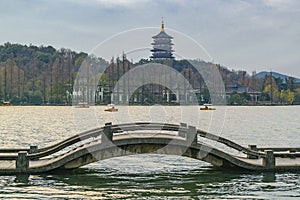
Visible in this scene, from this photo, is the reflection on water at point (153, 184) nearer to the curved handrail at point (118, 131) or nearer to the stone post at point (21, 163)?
the stone post at point (21, 163)

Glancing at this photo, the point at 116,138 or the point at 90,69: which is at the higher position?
the point at 90,69

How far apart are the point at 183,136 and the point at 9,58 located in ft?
444

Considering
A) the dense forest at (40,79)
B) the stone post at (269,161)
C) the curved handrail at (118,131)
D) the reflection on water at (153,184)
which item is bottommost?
the reflection on water at (153,184)

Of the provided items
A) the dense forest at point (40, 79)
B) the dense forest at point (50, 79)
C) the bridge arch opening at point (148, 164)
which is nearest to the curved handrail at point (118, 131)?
the bridge arch opening at point (148, 164)

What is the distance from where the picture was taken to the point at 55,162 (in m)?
16.3

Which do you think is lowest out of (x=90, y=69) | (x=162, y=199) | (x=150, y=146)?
(x=162, y=199)

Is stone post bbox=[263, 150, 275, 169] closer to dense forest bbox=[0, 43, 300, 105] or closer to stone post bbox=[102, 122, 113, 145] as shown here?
stone post bbox=[102, 122, 113, 145]

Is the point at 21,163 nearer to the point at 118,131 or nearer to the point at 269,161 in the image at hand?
the point at 118,131

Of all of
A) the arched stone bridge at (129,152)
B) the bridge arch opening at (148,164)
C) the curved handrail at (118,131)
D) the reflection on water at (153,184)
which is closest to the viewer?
the reflection on water at (153,184)

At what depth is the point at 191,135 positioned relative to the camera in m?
16.2

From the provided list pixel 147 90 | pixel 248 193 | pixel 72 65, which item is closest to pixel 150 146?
pixel 248 193

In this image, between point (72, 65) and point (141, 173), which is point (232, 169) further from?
A: point (72, 65)

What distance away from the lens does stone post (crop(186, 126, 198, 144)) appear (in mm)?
16125

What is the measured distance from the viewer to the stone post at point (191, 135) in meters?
16.1
